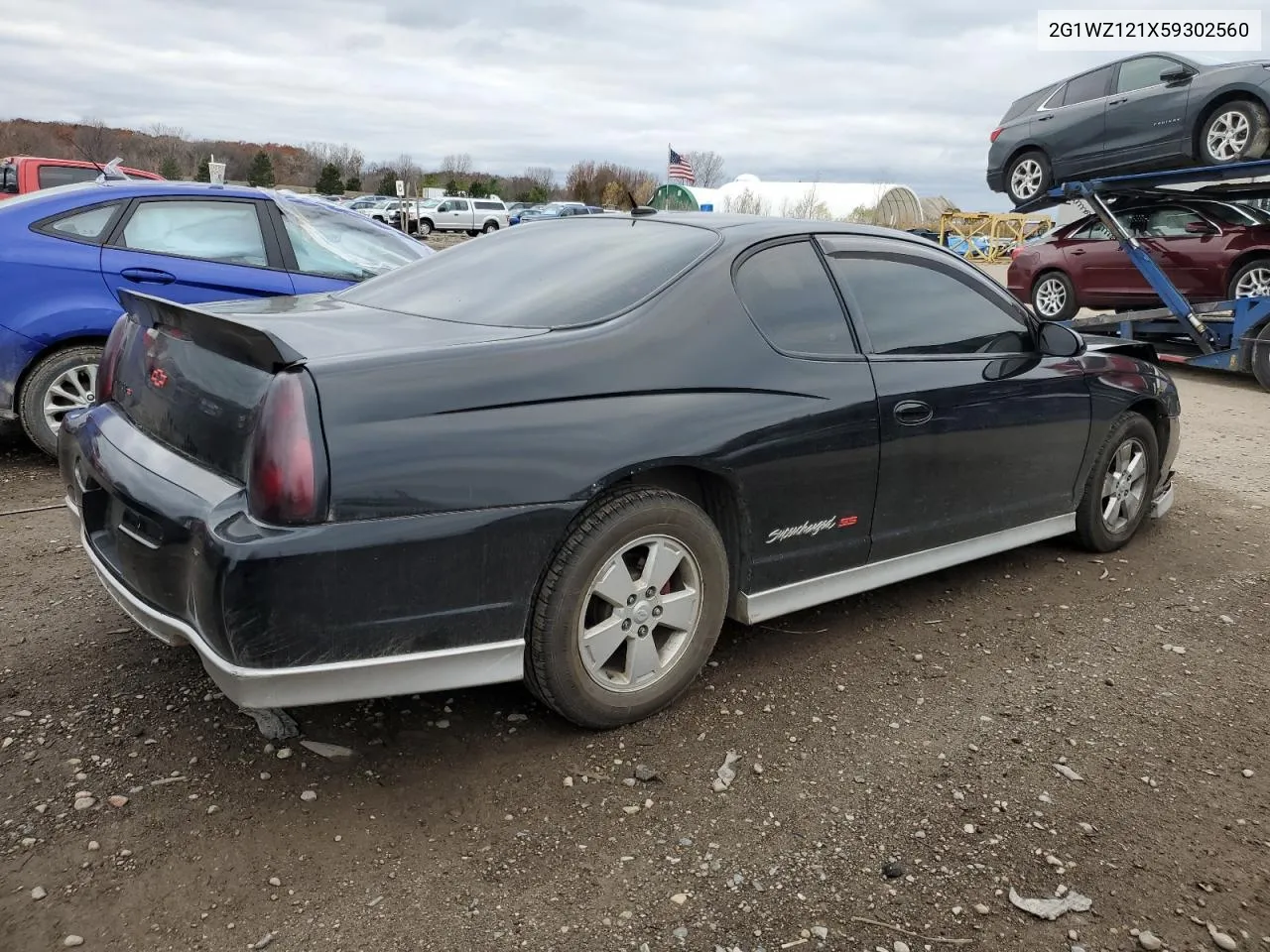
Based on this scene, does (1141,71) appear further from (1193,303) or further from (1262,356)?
(1262,356)

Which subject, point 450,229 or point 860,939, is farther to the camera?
point 450,229

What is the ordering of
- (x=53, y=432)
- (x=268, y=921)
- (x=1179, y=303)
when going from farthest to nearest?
(x=1179, y=303), (x=53, y=432), (x=268, y=921)

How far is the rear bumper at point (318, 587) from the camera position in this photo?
2240mm

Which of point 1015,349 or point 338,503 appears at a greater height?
point 1015,349

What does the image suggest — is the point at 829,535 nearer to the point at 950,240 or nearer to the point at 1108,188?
the point at 1108,188

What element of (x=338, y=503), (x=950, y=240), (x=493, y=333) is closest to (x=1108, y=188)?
(x=493, y=333)

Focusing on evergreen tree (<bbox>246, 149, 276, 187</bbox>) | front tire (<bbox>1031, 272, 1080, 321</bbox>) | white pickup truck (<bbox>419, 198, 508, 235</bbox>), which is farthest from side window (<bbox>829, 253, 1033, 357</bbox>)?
evergreen tree (<bbox>246, 149, 276, 187</bbox>)

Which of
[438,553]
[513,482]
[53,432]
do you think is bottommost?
[53,432]

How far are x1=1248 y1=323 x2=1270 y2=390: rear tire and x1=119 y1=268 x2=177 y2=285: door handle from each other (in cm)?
979

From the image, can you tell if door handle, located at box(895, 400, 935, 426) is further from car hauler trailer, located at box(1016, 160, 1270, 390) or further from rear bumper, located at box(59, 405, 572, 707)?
car hauler trailer, located at box(1016, 160, 1270, 390)

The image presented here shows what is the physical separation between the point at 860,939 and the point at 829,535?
1395mm

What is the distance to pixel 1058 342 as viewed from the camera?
13.4 feet

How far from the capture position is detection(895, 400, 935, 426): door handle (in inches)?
132

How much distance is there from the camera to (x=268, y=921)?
2.11m
